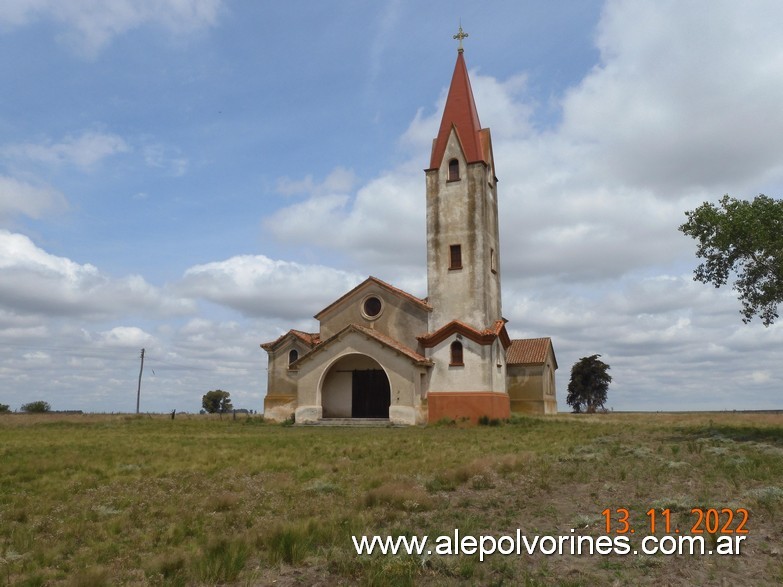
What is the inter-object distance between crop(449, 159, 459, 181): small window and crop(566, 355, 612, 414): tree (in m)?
30.0

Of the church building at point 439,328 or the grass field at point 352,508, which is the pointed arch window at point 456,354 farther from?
the grass field at point 352,508

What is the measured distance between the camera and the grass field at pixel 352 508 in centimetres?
698

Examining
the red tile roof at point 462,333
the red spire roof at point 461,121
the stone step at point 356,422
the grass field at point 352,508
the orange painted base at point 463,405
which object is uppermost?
the red spire roof at point 461,121

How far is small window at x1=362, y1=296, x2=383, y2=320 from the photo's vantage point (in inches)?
1464

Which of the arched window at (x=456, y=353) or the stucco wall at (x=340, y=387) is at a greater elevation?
the arched window at (x=456, y=353)

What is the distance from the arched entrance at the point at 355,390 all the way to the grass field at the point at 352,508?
702 inches

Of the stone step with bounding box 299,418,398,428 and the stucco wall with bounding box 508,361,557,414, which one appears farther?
the stucco wall with bounding box 508,361,557,414

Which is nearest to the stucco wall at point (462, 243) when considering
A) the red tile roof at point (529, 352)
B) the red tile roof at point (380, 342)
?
the red tile roof at point (380, 342)

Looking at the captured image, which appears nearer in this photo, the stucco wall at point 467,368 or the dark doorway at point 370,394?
the stucco wall at point 467,368

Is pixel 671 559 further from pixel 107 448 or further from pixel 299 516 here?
pixel 107 448

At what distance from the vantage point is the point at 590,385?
58.5 meters

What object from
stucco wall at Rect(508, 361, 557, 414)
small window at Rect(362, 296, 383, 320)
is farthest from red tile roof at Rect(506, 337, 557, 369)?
small window at Rect(362, 296, 383, 320)

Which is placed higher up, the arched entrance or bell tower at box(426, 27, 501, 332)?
bell tower at box(426, 27, 501, 332)

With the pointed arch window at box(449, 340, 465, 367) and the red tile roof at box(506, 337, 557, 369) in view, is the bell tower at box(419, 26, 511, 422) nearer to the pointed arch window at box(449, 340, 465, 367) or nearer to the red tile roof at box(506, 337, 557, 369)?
the pointed arch window at box(449, 340, 465, 367)
